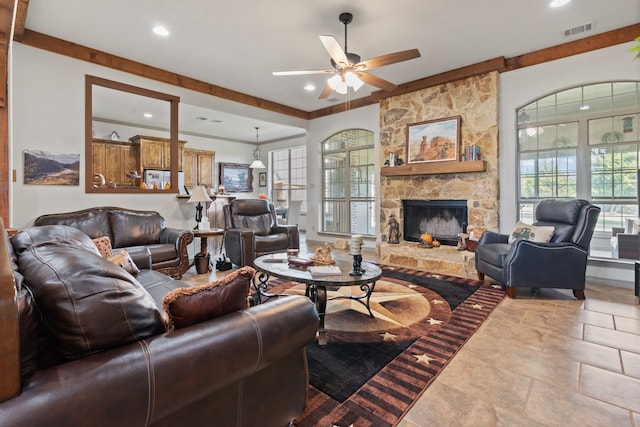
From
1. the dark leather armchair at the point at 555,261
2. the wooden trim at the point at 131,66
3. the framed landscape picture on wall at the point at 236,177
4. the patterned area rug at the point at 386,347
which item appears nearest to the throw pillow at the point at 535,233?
the dark leather armchair at the point at 555,261

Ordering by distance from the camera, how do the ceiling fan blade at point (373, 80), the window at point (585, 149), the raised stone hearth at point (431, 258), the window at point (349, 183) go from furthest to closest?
1. the window at point (349, 183)
2. the raised stone hearth at point (431, 258)
3. the window at point (585, 149)
4. the ceiling fan blade at point (373, 80)

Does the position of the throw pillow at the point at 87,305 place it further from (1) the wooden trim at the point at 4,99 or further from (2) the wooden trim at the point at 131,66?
(2) the wooden trim at the point at 131,66

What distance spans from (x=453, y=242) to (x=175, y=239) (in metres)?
4.19

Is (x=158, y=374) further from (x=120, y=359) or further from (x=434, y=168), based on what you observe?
(x=434, y=168)

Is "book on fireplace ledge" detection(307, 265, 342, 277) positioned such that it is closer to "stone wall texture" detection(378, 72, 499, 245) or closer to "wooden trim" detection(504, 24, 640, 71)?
"stone wall texture" detection(378, 72, 499, 245)

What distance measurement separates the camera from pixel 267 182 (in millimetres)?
10031

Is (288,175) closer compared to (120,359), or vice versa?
(120,359)

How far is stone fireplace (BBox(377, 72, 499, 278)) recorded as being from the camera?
15.1 ft

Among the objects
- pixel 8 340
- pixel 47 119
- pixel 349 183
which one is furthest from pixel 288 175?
pixel 8 340

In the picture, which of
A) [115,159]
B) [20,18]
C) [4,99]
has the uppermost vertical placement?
[20,18]

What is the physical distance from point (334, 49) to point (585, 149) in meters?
3.58

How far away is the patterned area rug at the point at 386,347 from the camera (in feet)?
5.23

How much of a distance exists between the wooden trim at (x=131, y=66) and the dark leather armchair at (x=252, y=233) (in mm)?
1932

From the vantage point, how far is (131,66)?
4355 mm
